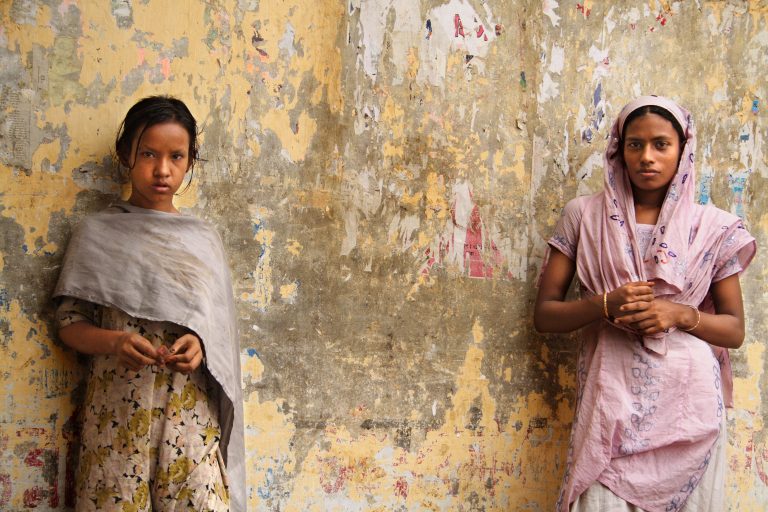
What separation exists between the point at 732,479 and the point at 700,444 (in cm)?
84

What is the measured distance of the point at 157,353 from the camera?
2.29m

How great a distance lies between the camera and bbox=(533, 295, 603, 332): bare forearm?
9.25ft

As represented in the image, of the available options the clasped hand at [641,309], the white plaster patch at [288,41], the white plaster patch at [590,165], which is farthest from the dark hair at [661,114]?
the white plaster patch at [288,41]

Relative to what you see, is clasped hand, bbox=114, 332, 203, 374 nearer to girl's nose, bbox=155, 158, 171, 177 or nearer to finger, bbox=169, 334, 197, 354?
finger, bbox=169, 334, 197, 354

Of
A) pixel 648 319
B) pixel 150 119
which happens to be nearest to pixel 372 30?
pixel 150 119

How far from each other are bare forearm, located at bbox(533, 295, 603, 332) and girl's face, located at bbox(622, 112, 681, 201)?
1.66ft

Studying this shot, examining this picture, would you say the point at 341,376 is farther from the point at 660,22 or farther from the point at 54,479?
the point at 660,22

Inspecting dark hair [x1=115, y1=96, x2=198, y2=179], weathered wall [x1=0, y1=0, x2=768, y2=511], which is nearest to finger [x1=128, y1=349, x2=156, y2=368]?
weathered wall [x1=0, y1=0, x2=768, y2=511]

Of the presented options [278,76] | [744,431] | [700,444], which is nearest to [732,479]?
[744,431]

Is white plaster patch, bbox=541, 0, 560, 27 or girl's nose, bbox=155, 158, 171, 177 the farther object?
white plaster patch, bbox=541, 0, 560, 27

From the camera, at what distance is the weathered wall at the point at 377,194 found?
2.65 meters

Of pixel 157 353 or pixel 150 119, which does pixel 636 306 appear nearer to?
pixel 157 353

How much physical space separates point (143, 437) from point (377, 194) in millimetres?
1328

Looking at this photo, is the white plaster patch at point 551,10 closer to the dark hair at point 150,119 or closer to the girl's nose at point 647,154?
the girl's nose at point 647,154
